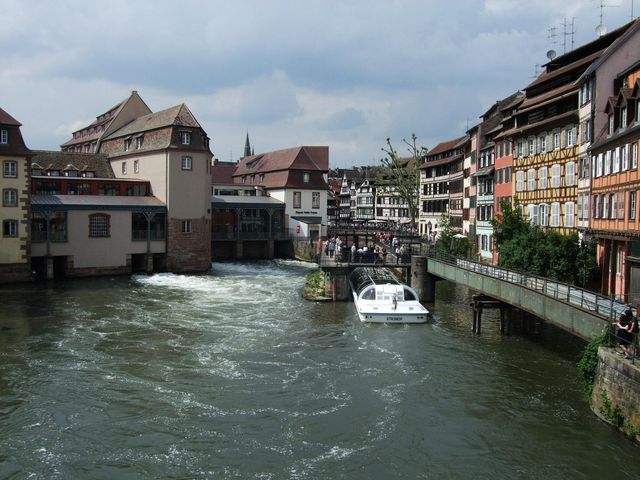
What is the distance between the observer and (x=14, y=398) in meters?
19.4

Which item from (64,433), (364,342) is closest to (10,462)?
(64,433)

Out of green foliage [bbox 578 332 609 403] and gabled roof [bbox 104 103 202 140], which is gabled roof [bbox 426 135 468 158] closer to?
gabled roof [bbox 104 103 202 140]

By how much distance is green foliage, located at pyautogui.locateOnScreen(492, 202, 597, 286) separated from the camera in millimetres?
30438

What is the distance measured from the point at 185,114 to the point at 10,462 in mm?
42845

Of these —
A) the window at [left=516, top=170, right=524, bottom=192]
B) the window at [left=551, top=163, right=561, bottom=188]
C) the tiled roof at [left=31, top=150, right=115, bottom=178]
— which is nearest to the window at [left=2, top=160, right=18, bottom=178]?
the tiled roof at [left=31, top=150, right=115, bottom=178]

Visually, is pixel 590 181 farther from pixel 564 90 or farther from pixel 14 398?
pixel 14 398

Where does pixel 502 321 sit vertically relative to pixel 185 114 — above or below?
below

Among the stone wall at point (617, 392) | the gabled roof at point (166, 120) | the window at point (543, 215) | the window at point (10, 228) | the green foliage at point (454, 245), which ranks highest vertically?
the gabled roof at point (166, 120)

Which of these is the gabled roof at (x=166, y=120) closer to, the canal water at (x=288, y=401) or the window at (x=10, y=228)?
the window at (x=10, y=228)

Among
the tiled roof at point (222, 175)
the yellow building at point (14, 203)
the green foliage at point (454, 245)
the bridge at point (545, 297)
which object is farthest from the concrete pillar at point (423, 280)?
the tiled roof at point (222, 175)

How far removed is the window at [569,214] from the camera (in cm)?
3584

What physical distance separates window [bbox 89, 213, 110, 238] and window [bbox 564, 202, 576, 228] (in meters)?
32.1

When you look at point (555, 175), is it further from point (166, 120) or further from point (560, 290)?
point (166, 120)

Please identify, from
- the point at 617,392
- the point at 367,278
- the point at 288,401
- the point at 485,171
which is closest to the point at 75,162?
the point at 367,278
